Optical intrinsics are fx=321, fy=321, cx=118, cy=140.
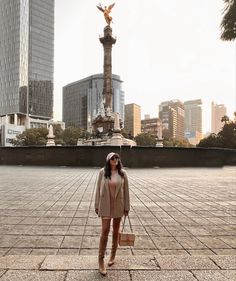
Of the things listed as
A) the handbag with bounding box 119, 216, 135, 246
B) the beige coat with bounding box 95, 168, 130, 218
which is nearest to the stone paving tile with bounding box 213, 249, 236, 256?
the handbag with bounding box 119, 216, 135, 246

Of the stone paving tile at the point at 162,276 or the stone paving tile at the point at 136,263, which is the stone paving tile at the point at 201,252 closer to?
the stone paving tile at the point at 136,263

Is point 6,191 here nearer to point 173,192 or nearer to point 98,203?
point 173,192

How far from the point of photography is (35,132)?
8319 cm

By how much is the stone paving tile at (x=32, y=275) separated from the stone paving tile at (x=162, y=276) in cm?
97

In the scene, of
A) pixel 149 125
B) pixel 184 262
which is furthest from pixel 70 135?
pixel 149 125

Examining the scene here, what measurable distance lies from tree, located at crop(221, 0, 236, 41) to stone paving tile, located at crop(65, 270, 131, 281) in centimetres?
979

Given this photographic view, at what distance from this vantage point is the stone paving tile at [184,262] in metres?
4.59

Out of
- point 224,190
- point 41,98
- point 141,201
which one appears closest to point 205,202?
point 141,201

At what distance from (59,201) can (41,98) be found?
432 ft

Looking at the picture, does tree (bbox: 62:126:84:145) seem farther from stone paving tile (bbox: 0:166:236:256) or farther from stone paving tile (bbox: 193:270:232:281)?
stone paving tile (bbox: 193:270:232:281)

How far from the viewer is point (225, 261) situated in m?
4.84

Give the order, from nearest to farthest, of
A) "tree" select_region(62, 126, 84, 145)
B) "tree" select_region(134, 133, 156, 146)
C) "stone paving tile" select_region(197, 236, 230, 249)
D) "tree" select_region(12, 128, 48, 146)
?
"stone paving tile" select_region(197, 236, 230, 249)
"tree" select_region(12, 128, 48, 146)
"tree" select_region(62, 126, 84, 145)
"tree" select_region(134, 133, 156, 146)

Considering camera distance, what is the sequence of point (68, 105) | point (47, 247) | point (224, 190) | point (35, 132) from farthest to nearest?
1. point (68, 105)
2. point (35, 132)
3. point (224, 190)
4. point (47, 247)

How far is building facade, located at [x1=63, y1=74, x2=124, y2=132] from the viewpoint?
165375mm
